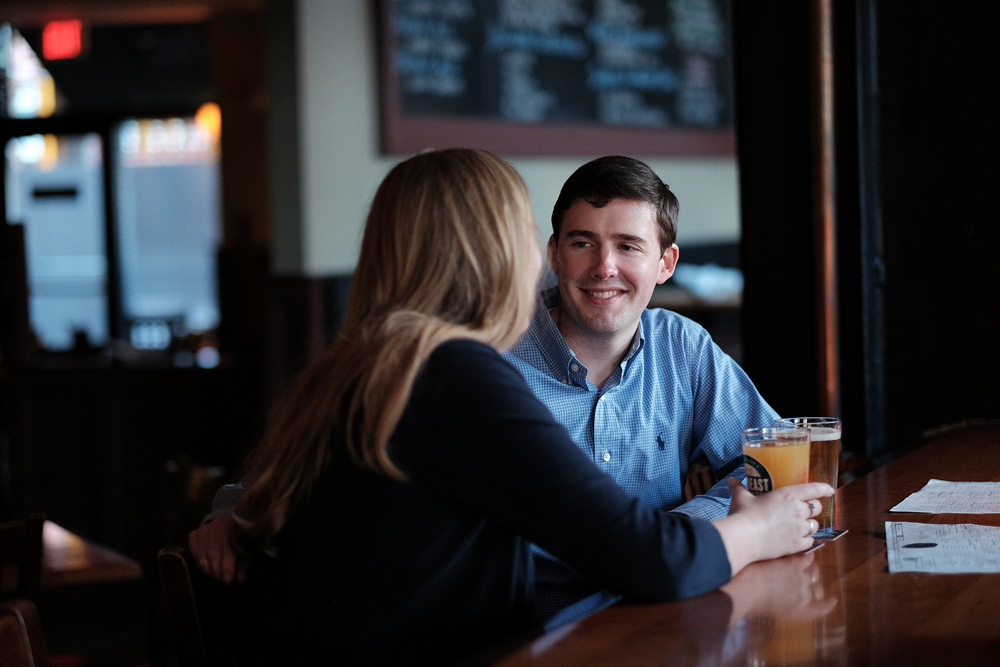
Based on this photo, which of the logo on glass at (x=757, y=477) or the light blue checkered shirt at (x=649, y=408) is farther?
the light blue checkered shirt at (x=649, y=408)

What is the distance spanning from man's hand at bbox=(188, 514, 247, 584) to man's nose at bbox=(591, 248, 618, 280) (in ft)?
2.21

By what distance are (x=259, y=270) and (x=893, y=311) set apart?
3.83 meters

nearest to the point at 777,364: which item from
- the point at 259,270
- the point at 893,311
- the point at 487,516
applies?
the point at 893,311

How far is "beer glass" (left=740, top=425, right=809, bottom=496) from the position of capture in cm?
121

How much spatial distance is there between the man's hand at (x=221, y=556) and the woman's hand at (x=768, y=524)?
0.52 m

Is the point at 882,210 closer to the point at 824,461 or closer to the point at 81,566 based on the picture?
the point at 824,461

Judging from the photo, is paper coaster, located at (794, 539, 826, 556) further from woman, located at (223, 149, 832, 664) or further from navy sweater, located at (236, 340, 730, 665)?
navy sweater, located at (236, 340, 730, 665)

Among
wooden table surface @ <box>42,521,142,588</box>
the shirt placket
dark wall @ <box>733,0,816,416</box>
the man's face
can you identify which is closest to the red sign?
wooden table surface @ <box>42,521,142,588</box>

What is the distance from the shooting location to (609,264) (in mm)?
1578

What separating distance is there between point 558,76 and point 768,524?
4189mm

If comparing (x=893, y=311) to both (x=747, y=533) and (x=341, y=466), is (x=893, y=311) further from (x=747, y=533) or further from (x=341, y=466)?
(x=341, y=466)

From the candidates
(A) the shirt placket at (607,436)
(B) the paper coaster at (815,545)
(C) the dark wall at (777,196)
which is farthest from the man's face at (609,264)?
(C) the dark wall at (777,196)

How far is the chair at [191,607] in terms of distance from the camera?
44.7 inches

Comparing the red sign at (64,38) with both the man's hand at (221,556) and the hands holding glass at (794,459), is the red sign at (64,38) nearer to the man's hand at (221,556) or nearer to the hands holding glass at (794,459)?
the man's hand at (221,556)
